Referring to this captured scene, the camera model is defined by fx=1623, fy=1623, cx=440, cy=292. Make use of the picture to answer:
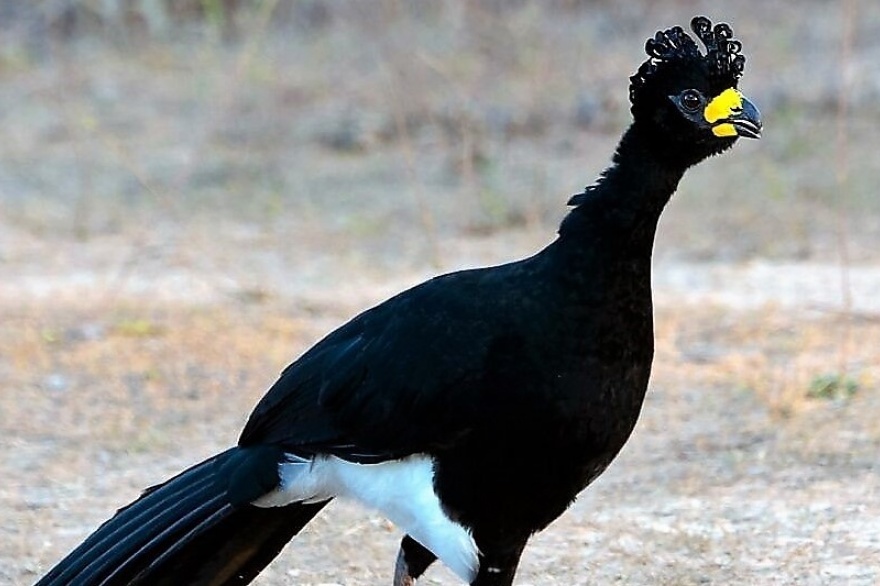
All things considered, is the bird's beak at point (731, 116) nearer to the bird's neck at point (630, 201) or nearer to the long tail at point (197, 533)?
the bird's neck at point (630, 201)

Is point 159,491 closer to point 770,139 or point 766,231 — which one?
point 766,231

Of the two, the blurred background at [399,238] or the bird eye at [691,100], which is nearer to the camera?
the bird eye at [691,100]

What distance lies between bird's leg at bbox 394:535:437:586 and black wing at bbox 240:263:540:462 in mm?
384

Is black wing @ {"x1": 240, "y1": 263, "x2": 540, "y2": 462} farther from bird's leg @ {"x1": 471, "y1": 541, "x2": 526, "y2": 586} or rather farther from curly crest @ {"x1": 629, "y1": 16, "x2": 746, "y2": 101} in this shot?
curly crest @ {"x1": 629, "y1": 16, "x2": 746, "y2": 101}

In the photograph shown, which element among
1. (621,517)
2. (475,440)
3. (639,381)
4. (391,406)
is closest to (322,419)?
(391,406)

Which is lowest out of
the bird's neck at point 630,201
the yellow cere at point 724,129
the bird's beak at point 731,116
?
the bird's neck at point 630,201

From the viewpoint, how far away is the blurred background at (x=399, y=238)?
513 cm

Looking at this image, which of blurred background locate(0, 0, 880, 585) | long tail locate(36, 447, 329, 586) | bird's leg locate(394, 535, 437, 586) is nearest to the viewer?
long tail locate(36, 447, 329, 586)

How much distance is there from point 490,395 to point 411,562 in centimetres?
70

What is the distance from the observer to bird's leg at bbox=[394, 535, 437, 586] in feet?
13.1

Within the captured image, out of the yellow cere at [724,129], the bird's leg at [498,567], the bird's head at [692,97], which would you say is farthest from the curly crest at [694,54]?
the bird's leg at [498,567]

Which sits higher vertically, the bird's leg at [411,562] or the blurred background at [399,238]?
the blurred background at [399,238]

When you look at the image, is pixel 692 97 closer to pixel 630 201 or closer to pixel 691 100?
pixel 691 100

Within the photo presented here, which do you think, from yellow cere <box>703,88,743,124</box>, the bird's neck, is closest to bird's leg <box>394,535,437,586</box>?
the bird's neck
